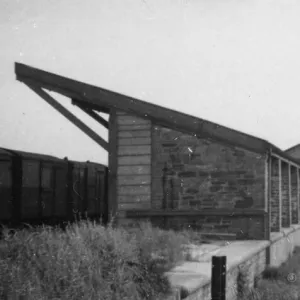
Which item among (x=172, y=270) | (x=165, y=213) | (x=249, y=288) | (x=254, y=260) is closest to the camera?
(x=172, y=270)

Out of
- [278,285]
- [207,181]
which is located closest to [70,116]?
[207,181]

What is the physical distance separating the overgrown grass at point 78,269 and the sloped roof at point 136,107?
23.3 ft

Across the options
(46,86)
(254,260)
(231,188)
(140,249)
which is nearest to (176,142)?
(231,188)

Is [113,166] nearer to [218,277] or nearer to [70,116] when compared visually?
[70,116]

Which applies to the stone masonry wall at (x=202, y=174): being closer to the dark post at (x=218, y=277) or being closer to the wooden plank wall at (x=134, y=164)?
the wooden plank wall at (x=134, y=164)

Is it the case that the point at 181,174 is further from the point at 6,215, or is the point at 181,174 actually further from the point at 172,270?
the point at 172,270

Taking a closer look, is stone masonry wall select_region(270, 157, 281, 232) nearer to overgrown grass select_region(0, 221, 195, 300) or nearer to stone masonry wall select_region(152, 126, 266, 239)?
stone masonry wall select_region(152, 126, 266, 239)

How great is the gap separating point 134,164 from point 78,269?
8.99 meters

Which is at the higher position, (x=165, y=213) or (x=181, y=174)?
(x=181, y=174)

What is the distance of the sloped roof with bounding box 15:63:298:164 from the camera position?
14.3m

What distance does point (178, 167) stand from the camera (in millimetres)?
14805

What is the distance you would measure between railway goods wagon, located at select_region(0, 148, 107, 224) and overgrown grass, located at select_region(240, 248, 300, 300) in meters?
6.08

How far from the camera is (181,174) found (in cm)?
1477

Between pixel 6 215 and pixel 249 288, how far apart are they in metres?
6.72
